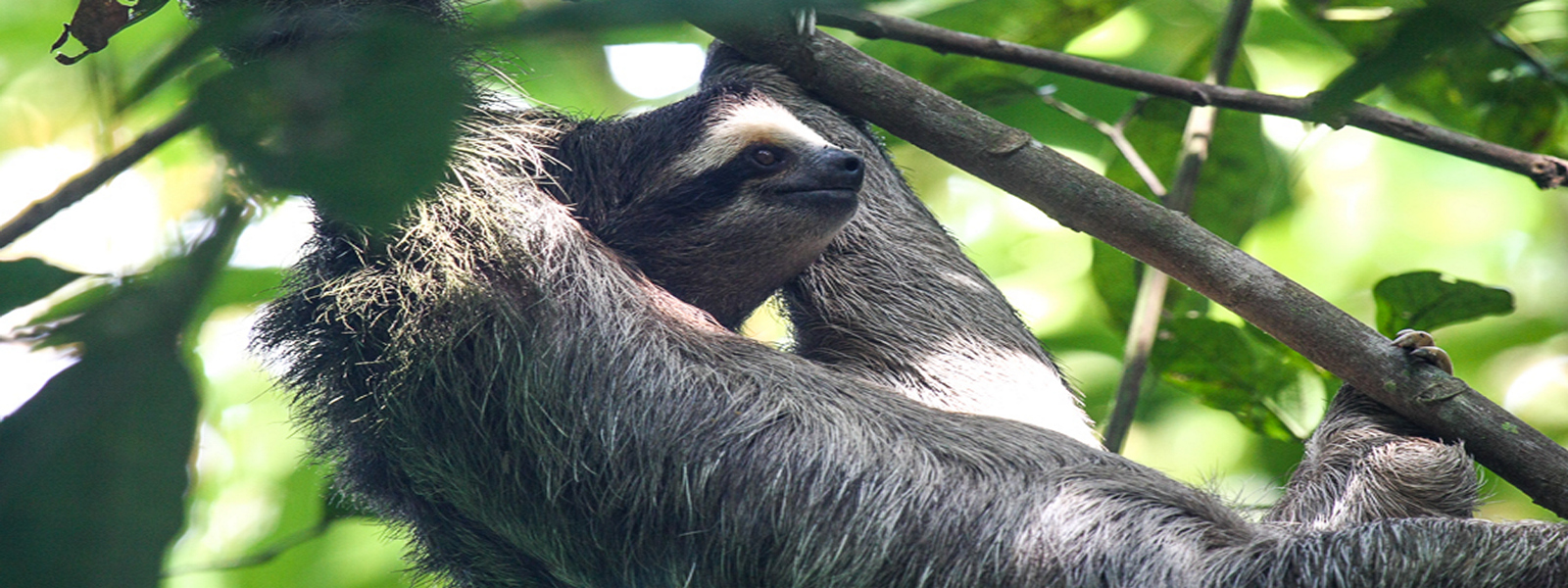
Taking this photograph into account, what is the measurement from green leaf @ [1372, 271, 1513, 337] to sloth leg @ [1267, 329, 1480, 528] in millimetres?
475

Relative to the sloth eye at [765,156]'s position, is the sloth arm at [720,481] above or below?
below

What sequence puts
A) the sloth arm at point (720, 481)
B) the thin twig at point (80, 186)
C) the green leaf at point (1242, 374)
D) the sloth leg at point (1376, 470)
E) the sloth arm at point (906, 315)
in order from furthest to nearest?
1. the green leaf at point (1242, 374)
2. the sloth arm at point (906, 315)
3. the sloth leg at point (1376, 470)
4. the sloth arm at point (720, 481)
5. the thin twig at point (80, 186)

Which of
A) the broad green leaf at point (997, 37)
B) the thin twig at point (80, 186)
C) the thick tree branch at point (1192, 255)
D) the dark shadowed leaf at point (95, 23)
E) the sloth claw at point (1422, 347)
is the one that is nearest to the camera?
the thin twig at point (80, 186)

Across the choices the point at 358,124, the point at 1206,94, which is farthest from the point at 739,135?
the point at 358,124

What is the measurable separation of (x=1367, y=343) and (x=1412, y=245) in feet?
25.2

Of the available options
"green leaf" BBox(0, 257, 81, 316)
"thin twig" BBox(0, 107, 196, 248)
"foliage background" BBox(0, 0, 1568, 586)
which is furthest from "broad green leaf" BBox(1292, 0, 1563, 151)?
"green leaf" BBox(0, 257, 81, 316)

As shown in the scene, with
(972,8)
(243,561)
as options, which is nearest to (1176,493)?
(972,8)

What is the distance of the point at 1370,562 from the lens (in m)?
4.34

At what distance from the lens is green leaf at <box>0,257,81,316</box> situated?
1.45 meters

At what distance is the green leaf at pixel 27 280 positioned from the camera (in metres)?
1.45

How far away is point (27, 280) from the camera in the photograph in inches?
57.8

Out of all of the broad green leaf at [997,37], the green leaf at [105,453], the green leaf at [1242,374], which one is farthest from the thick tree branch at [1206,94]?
the green leaf at [105,453]

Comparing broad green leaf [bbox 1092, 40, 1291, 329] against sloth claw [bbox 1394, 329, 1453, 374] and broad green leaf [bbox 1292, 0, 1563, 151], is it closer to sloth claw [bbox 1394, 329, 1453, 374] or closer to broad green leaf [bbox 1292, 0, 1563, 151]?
broad green leaf [bbox 1292, 0, 1563, 151]

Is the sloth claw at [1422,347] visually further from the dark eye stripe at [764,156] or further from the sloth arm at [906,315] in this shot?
the dark eye stripe at [764,156]
